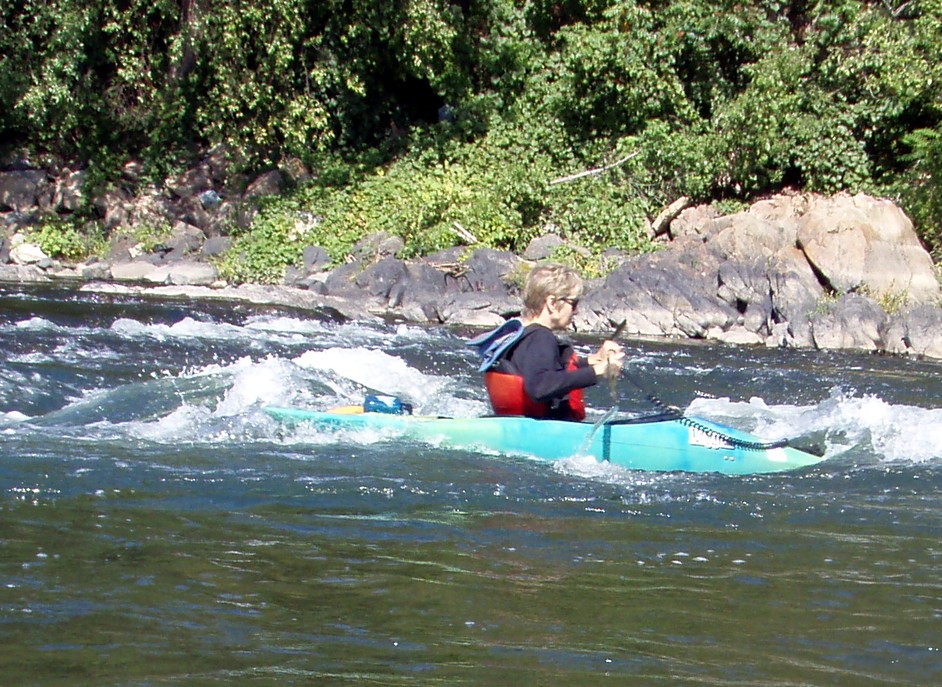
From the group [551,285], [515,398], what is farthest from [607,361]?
[515,398]

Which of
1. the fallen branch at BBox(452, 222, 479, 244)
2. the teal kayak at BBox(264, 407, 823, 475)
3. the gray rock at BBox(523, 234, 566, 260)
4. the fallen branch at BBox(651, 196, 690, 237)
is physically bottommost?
the teal kayak at BBox(264, 407, 823, 475)

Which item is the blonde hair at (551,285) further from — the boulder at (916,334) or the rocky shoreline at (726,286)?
the boulder at (916,334)

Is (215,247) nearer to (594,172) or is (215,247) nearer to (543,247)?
(543,247)

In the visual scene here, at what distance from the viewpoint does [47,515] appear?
4270mm

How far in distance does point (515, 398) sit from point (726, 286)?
8.06 meters

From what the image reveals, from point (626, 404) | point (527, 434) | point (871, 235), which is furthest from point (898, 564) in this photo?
point (871, 235)

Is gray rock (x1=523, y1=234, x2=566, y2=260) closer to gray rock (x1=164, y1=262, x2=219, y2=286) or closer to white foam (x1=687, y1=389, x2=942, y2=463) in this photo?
gray rock (x1=164, y1=262, x2=219, y2=286)

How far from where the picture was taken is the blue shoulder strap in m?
5.75

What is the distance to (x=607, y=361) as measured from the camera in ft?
18.2

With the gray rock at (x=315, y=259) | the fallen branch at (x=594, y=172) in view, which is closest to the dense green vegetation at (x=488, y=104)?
the fallen branch at (x=594, y=172)

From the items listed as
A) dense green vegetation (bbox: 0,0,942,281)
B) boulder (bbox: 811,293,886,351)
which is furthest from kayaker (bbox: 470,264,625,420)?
dense green vegetation (bbox: 0,0,942,281)

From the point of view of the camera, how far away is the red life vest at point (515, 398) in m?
5.85

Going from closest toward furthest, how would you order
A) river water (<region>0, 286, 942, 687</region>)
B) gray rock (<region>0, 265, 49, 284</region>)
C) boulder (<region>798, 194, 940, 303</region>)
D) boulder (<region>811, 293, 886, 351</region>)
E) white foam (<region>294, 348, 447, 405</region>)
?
1. river water (<region>0, 286, 942, 687</region>)
2. white foam (<region>294, 348, 447, 405</region>)
3. boulder (<region>811, 293, 886, 351</region>)
4. boulder (<region>798, 194, 940, 303</region>)
5. gray rock (<region>0, 265, 49, 284</region>)

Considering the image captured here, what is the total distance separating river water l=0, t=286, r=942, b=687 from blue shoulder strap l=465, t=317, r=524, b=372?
0.48 m
